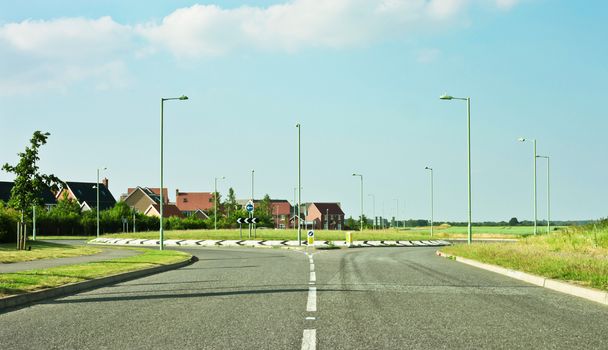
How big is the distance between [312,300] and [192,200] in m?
128

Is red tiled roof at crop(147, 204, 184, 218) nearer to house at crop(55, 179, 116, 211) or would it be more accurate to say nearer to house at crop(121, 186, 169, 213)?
house at crop(121, 186, 169, 213)

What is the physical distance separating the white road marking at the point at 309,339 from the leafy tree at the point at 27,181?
79.0 ft

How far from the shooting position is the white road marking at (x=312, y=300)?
8.84 m

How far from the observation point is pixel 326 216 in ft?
449

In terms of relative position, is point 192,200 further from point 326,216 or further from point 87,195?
point 87,195

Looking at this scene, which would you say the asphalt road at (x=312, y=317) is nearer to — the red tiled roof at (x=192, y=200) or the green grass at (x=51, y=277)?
the green grass at (x=51, y=277)

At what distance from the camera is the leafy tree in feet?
90.1

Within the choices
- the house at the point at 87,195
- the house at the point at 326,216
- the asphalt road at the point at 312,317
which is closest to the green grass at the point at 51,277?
the asphalt road at the point at 312,317

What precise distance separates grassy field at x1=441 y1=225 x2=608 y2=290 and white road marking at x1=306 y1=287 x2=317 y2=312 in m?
5.17

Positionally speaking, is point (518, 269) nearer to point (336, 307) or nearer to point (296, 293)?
point (296, 293)

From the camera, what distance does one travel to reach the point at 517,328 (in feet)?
23.9

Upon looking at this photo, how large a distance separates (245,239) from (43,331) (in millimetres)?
39013

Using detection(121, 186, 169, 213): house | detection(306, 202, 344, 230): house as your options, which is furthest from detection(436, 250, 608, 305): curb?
detection(306, 202, 344, 230): house

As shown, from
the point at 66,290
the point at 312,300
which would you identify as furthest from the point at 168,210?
the point at 312,300
